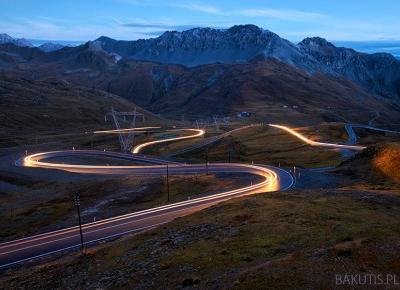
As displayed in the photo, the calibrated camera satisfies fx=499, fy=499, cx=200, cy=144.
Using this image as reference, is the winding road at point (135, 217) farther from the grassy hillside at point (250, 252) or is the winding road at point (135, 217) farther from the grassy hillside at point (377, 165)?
the grassy hillside at point (377, 165)

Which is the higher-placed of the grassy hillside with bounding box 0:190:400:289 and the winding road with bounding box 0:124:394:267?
the grassy hillside with bounding box 0:190:400:289

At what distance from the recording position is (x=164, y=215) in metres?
76.7

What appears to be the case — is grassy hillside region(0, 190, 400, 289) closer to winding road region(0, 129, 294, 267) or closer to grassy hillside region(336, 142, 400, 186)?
winding road region(0, 129, 294, 267)

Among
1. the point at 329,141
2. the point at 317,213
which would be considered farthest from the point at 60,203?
the point at 329,141

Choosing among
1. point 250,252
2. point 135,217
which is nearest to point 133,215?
point 135,217

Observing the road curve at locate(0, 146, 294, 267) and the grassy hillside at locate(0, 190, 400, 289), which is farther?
the road curve at locate(0, 146, 294, 267)

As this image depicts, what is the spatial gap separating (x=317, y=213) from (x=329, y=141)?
125 meters

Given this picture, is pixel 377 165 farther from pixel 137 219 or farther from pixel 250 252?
pixel 250 252

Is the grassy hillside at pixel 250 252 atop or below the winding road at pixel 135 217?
atop

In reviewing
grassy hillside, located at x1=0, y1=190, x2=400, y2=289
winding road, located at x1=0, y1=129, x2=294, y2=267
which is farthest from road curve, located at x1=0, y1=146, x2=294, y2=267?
grassy hillside, located at x1=0, y1=190, x2=400, y2=289

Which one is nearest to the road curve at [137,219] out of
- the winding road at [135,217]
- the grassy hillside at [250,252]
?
the winding road at [135,217]

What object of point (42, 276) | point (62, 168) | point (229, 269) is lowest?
point (62, 168)

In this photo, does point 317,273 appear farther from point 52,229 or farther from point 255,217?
point 52,229

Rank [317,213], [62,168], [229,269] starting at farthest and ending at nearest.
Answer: [62,168], [317,213], [229,269]
